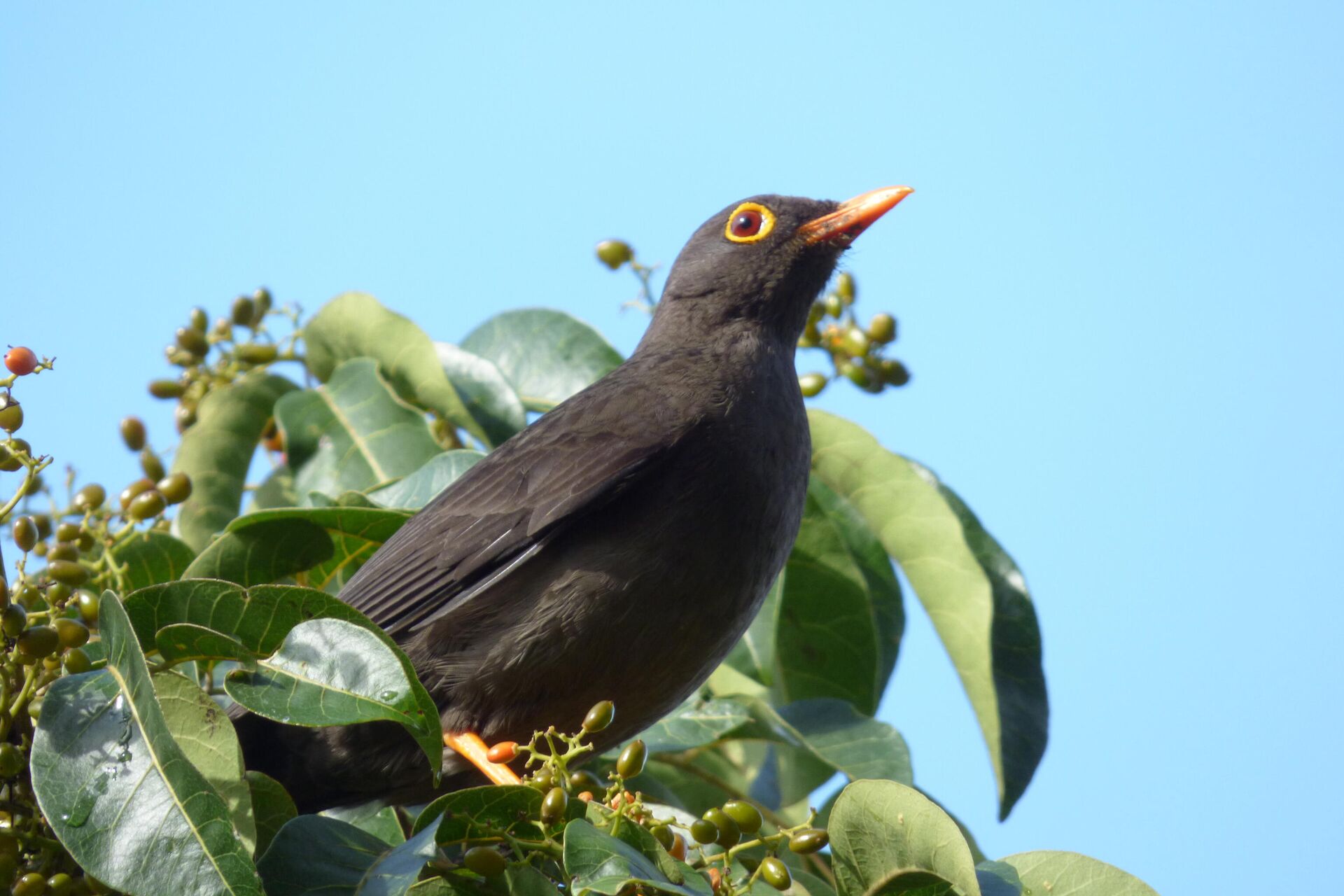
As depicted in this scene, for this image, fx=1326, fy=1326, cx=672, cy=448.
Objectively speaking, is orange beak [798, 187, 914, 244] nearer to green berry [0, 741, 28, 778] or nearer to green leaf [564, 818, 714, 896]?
green leaf [564, 818, 714, 896]

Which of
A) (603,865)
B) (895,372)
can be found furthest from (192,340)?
(603,865)

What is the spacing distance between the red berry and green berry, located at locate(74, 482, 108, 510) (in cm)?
92

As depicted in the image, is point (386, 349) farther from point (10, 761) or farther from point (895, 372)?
point (10, 761)

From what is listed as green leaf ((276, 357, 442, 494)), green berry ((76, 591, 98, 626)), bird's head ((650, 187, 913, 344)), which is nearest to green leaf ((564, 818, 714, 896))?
green berry ((76, 591, 98, 626))

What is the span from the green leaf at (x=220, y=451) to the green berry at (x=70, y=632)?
181 cm

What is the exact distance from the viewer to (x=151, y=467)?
13.0 feet

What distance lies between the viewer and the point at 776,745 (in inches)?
176

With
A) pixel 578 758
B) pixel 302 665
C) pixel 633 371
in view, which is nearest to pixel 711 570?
pixel 578 758

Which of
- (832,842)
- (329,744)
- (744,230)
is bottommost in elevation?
(832,842)

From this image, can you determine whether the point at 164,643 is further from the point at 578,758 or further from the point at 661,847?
the point at 578,758

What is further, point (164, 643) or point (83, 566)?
point (83, 566)

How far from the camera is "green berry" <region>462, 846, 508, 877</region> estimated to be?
2416 mm

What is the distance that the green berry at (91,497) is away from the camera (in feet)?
11.2

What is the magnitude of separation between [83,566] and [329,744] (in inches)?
41.7
